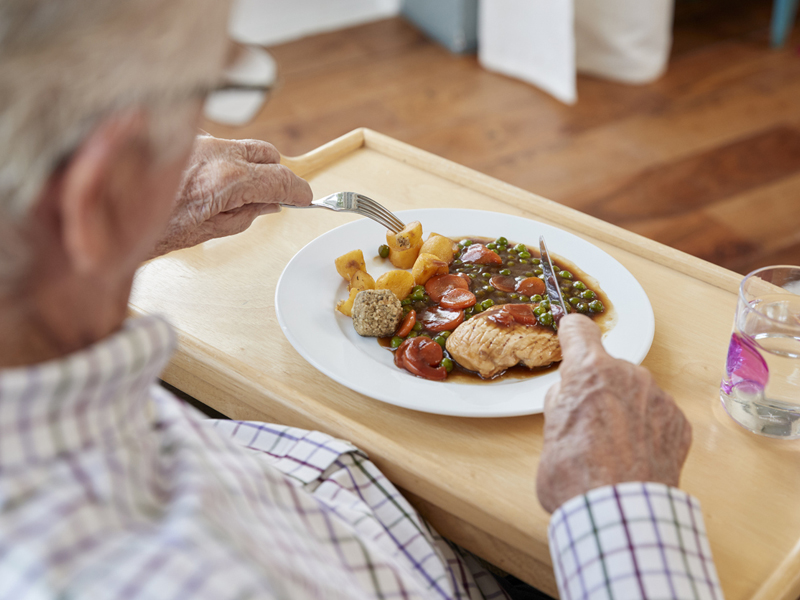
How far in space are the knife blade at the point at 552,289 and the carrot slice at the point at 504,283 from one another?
47 millimetres

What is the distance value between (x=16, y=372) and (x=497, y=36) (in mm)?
3124

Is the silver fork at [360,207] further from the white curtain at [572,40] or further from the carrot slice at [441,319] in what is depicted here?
the white curtain at [572,40]

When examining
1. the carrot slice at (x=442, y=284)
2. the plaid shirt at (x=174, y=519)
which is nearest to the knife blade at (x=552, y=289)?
the carrot slice at (x=442, y=284)

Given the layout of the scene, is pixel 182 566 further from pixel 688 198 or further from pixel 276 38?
pixel 276 38

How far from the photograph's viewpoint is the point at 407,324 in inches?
40.7

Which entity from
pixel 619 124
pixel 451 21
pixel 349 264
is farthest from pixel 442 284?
pixel 451 21

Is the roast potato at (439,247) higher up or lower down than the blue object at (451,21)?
higher up

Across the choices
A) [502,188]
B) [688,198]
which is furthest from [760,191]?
[502,188]

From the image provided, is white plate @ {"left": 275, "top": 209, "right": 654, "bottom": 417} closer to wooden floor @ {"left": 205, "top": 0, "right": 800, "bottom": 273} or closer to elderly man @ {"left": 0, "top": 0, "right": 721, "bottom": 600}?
elderly man @ {"left": 0, "top": 0, "right": 721, "bottom": 600}

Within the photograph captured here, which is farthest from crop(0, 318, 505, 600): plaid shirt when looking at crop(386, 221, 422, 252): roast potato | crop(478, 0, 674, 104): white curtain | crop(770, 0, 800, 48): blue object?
crop(770, 0, 800, 48): blue object

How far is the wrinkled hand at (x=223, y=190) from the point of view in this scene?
1066mm

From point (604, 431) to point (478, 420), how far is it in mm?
199

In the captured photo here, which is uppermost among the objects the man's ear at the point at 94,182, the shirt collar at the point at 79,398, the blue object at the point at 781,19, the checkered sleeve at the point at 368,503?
the man's ear at the point at 94,182

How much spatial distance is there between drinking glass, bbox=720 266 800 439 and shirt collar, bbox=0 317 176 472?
0.66 metres
